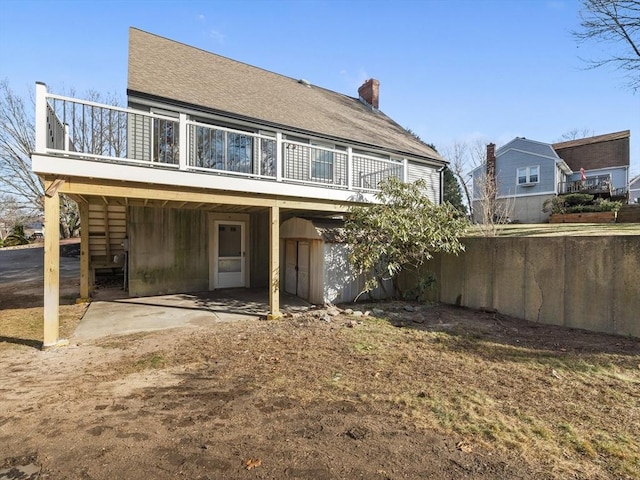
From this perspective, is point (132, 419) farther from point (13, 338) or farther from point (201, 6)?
point (201, 6)

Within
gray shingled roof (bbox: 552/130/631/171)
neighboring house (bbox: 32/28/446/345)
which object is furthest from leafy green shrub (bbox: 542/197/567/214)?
neighboring house (bbox: 32/28/446/345)

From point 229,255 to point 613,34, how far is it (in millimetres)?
14580

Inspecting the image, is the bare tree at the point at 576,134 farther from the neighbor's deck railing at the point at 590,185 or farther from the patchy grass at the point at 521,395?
the patchy grass at the point at 521,395

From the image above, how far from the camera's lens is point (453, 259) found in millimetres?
9141

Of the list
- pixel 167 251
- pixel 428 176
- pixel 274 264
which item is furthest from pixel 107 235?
pixel 428 176

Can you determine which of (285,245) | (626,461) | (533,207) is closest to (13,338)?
(285,245)

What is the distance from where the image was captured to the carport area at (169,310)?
264 inches

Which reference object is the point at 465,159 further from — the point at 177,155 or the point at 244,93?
the point at 177,155

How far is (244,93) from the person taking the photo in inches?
443

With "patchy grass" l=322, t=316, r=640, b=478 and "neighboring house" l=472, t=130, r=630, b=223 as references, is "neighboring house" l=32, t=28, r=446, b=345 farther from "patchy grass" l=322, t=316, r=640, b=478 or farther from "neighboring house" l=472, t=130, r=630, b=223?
"neighboring house" l=472, t=130, r=630, b=223

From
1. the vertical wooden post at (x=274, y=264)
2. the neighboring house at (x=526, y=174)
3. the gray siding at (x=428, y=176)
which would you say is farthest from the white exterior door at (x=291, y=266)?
the neighboring house at (x=526, y=174)

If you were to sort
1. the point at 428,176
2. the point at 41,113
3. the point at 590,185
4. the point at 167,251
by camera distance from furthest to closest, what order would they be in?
the point at 590,185 < the point at 428,176 < the point at 167,251 < the point at 41,113

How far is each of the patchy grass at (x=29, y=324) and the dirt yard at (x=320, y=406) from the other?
10 centimetres

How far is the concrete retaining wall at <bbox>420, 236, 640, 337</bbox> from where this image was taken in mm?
6250
